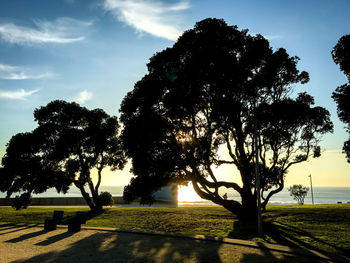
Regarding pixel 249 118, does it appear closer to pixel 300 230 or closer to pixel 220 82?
pixel 220 82

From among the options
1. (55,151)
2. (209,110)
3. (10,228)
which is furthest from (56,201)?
(209,110)

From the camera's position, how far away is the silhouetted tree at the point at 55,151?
27453 mm

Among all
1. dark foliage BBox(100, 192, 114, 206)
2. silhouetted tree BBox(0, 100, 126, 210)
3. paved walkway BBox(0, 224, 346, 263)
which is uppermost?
silhouetted tree BBox(0, 100, 126, 210)

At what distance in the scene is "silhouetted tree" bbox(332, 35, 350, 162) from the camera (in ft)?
50.4

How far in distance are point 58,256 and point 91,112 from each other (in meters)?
22.1

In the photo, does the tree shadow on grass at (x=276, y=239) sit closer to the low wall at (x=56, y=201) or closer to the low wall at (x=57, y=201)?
the low wall at (x=57, y=201)

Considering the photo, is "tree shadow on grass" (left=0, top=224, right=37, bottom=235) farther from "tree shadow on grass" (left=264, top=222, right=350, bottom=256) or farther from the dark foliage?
"tree shadow on grass" (left=264, top=222, right=350, bottom=256)

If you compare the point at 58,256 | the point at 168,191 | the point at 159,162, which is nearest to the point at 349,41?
the point at 159,162

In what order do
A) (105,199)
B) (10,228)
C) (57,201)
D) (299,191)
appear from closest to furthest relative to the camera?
(10,228), (105,199), (57,201), (299,191)

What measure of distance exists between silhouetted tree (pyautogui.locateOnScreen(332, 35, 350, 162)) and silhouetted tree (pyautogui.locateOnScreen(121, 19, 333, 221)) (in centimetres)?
332

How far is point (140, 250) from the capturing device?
10867mm

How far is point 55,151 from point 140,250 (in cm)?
2052

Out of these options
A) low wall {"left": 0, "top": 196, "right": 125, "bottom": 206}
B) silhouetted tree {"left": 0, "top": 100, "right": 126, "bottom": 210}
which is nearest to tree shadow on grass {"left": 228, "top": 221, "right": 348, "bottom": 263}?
silhouetted tree {"left": 0, "top": 100, "right": 126, "bottom": 210}

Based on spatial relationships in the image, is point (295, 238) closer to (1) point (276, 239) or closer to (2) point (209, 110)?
(1) point (276, 239)
